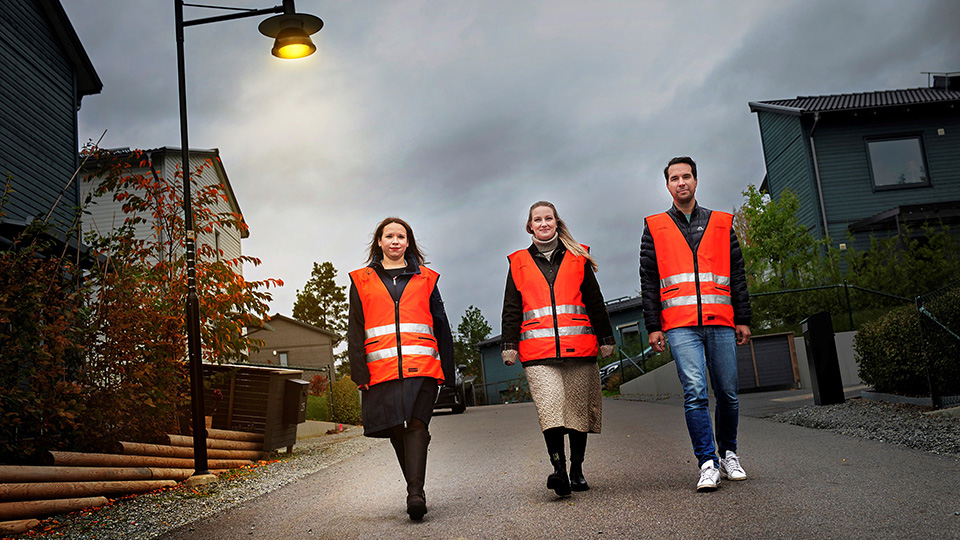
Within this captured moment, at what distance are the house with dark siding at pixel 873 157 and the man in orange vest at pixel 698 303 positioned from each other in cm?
2064

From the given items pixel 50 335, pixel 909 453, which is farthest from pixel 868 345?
pixel 50 335

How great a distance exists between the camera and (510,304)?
18.7 feet

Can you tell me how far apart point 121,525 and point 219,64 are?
33.9ft

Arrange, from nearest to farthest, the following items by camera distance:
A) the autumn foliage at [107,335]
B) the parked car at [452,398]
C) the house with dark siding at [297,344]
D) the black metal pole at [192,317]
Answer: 1. the autumn foliage at [107,335]
2. the black metal pole at [192,317]
3. the parked car at [452,398]
4. the house with dark siding at [297,344]

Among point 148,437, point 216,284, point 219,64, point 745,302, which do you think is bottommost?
point 148,437

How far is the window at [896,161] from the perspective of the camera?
25.0 meters

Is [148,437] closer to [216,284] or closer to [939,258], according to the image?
[216,284]

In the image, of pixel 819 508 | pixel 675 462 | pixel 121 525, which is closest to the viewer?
pixel 819 508

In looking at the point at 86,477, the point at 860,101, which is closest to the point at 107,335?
the point at 86,477

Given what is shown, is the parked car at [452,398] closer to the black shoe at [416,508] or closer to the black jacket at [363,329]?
the black jacket at [363,329]

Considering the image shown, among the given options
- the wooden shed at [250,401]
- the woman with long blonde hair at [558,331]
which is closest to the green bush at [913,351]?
the woman with long blonde hair at [558,331]

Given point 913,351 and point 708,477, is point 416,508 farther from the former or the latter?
point 913,351

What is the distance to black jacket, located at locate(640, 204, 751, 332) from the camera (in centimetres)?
555

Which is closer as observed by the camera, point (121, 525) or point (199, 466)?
point (121, 525)
